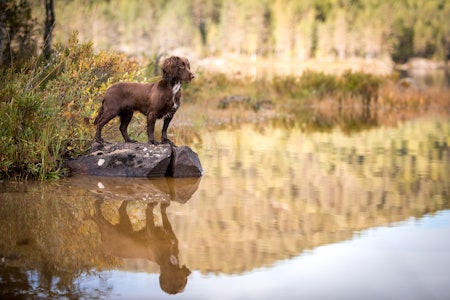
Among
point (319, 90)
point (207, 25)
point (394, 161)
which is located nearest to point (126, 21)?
point (207, 25)

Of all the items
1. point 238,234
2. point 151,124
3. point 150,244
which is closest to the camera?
point 150,244

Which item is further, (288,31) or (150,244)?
(288,31)

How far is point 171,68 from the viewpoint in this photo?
8758 millimetres

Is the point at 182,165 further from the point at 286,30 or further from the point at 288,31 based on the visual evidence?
the point at 288,31

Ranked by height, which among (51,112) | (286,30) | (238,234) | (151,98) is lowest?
(238,234)

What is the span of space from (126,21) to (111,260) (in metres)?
138

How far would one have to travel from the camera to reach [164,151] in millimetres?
9359

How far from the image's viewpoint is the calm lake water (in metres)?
4.73

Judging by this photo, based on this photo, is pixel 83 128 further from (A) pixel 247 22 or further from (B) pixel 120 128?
(A) pixel 247 22

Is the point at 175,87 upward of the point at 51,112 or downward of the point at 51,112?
upward

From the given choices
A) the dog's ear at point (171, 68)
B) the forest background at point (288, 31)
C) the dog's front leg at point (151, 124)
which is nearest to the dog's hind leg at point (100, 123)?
the dog's front leg at point (151, 124)

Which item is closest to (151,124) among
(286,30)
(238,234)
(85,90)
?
(85,90)

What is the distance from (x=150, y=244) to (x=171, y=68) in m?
3.49

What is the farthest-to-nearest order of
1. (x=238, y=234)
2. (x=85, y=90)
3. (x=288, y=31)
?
(x=288, y=31) → (x=85, y=90) → (x=238, y=234)
